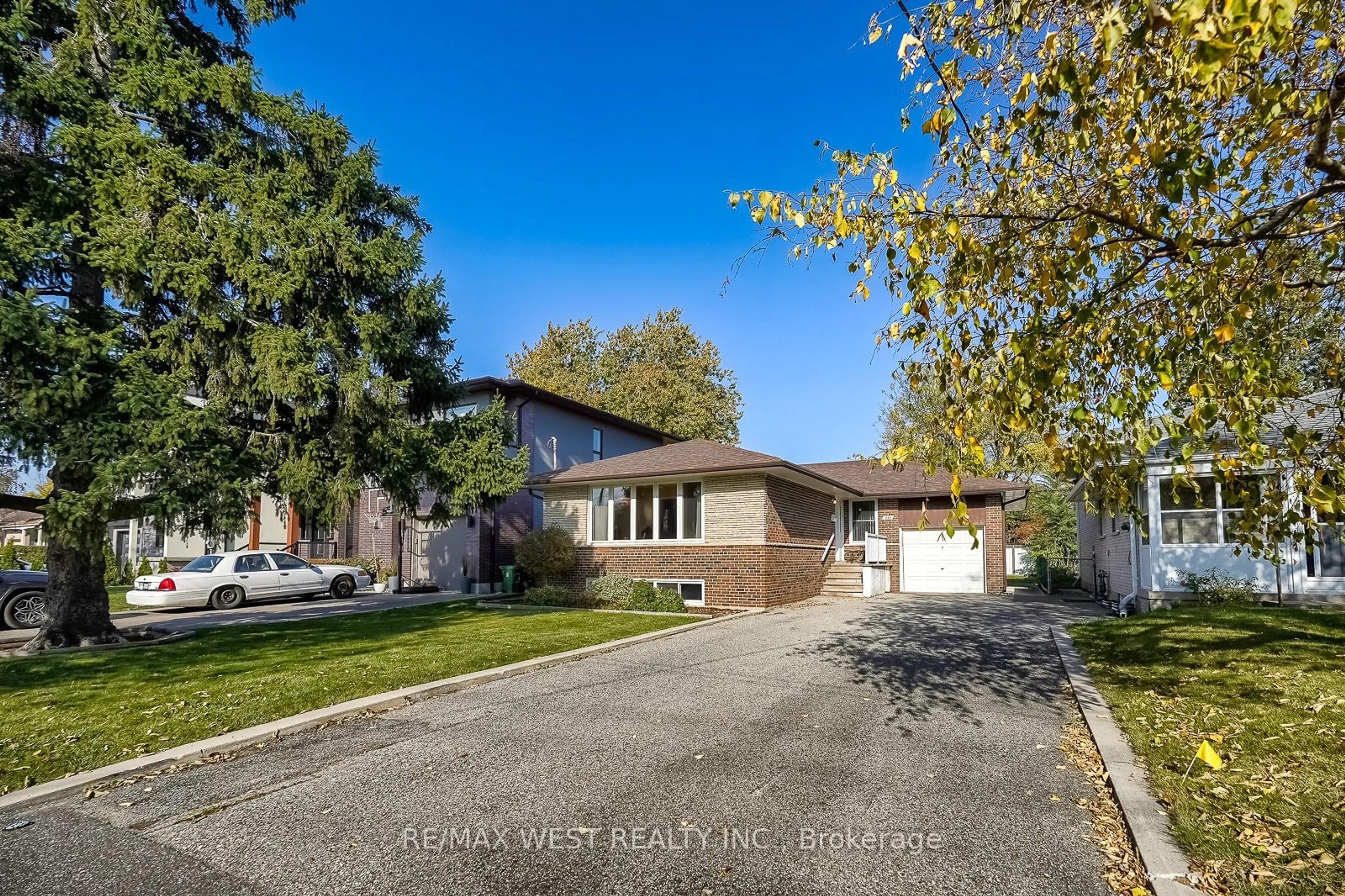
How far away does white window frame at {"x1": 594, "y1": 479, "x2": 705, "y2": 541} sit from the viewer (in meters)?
18.2

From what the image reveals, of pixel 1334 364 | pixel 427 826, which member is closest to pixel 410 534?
pixel 427 826

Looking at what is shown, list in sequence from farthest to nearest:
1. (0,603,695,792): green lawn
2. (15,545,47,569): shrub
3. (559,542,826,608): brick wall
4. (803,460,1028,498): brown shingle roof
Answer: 1. (15,545,47,569): shrub
2. (803,460,1028,498): brown shingle roof
3. (559,542,826,608): brick wall
4. (0,603,695,792): green lawn

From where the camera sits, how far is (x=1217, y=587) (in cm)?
1438

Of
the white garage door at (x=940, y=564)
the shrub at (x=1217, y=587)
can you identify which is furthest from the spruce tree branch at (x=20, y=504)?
the white garage door at (x=940, y=564)

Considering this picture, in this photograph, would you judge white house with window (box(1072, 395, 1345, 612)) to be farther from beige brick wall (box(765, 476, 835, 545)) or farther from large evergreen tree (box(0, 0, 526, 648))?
large evergreen tree (box(0, 0, 526, 648))

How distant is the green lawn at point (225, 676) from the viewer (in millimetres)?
5797

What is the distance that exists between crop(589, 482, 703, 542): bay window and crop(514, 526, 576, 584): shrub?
0.81m

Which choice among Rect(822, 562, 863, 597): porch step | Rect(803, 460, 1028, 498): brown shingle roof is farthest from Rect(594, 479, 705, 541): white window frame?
Rect(822, 562, 863, 597): porch step

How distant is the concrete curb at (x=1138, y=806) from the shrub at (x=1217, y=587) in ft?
30.3

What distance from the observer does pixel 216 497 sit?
11.4m

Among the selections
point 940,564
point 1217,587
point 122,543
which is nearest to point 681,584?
point 940,564

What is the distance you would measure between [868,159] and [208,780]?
6.16 m

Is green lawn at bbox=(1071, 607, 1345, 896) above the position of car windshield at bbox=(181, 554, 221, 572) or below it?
below

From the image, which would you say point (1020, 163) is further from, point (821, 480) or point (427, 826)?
point (821, 480)
